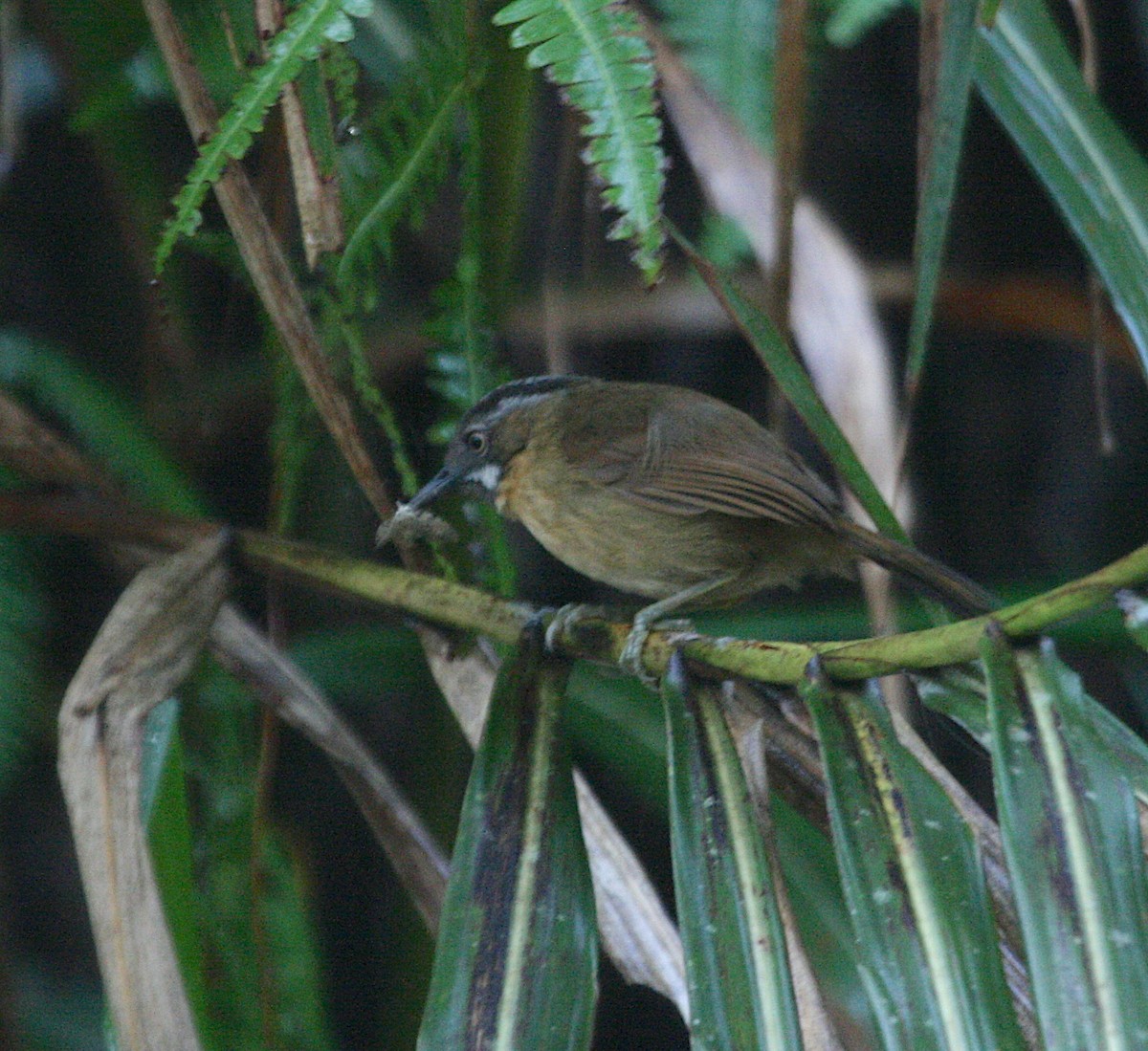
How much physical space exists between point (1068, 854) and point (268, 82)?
1033 millimetres

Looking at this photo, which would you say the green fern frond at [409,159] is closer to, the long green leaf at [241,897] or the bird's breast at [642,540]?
the bird's breast at [642,540]

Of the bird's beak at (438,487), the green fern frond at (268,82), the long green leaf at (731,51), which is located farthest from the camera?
the long green leaf at (731,51)

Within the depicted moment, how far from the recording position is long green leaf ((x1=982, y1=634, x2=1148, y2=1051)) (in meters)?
0.95

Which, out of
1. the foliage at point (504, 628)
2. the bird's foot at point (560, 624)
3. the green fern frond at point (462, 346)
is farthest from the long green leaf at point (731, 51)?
the bird's foot at point (560, 624)

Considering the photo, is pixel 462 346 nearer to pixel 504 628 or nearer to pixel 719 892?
pixel 504 628

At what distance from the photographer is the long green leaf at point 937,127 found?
59.1 inches

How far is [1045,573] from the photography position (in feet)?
11.1

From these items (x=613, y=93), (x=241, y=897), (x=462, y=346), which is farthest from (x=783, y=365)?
(x=241, y=897)

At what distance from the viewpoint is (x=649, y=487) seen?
92.1 inches

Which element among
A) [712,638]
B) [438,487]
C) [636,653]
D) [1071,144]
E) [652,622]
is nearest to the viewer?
[712,638]

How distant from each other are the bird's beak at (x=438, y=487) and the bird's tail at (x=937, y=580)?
76 centimetres

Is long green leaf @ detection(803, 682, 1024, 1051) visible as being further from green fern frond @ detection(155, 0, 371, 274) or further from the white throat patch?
the white throat patch

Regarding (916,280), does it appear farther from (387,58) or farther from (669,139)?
(669,139)

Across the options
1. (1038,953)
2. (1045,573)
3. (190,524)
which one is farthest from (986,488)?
(1038,953)
